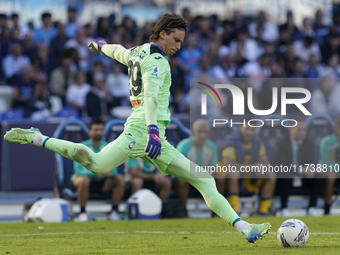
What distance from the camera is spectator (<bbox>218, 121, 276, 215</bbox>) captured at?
11.0 m

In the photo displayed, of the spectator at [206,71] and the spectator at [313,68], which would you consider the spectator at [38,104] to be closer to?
the spectator at [206,71]

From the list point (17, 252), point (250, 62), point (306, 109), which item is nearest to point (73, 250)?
point (17, 252)

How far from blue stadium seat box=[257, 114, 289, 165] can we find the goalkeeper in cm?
586

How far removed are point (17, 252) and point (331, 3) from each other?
16206 millimetres

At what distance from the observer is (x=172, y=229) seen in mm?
8484

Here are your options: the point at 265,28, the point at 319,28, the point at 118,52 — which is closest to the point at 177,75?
the point at 265,28

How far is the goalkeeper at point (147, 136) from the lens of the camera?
601 centimetres

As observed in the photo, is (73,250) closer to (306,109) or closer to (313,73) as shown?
(306,109)

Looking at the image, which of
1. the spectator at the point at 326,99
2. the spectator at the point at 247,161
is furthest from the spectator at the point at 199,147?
the spectator at the point at 326,99

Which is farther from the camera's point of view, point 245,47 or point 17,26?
point 245,47

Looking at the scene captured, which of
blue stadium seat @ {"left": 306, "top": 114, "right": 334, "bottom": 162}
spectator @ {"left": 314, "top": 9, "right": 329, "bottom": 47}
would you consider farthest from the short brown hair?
spectator @ {"left": 314, "top": 9, "right": 329, "bottom": 47}

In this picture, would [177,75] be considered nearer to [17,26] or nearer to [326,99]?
[326,99]

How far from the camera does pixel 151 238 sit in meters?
7.21

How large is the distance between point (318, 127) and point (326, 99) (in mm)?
2169
